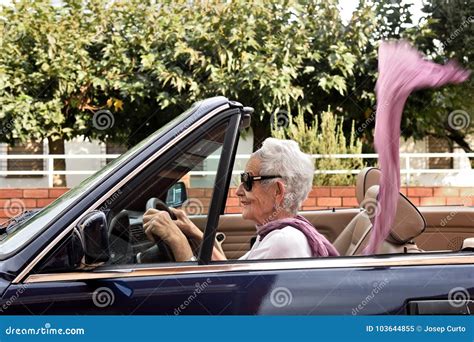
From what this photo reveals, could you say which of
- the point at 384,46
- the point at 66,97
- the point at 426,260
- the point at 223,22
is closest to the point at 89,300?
the point at 426,260

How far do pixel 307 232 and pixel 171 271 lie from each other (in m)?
0.59

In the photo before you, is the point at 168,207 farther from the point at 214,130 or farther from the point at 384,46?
the point at 384,46

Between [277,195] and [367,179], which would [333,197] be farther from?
[277,195]

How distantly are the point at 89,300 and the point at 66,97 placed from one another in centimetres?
1161

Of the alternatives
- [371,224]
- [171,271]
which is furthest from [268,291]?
[371,224]

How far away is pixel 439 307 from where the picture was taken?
2283 mm

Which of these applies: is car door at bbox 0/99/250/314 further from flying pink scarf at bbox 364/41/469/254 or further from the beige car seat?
the beige car seat

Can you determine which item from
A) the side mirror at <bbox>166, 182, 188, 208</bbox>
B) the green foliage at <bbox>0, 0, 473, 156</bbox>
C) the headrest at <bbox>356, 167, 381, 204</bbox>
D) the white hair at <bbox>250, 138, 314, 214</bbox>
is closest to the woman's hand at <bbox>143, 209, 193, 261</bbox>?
the side mirror at <bbox>166, 182, 188, 208</bbox>

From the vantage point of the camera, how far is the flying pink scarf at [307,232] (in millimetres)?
2744

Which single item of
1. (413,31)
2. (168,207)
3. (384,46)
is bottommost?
(168,207)

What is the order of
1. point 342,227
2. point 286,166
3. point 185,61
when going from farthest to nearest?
point 185,61
point 342,227
point 286,166

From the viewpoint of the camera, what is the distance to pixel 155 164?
2484 millimetres

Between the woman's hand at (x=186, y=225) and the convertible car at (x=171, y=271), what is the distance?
→ 105mm

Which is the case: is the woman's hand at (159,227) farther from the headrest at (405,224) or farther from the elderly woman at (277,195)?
the headrest at (405,224)
